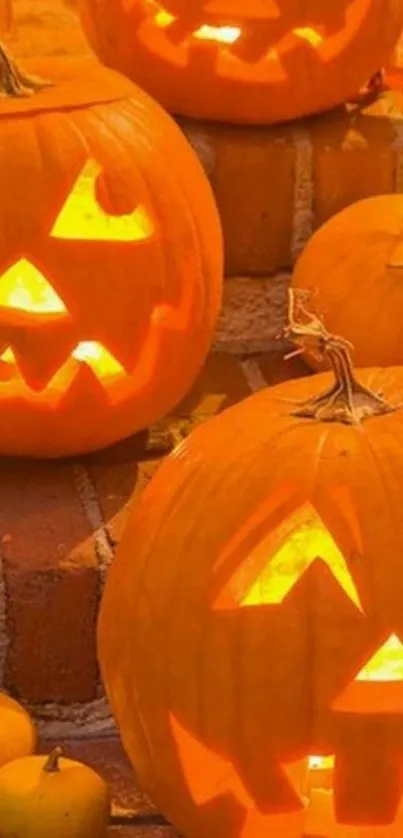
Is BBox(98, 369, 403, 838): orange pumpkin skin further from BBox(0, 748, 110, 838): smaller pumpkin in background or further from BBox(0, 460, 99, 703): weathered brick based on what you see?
BBox(0, 460, 99, 703): weathered brick

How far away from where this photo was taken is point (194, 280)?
2316 millimetres

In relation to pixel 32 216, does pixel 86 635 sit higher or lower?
lower

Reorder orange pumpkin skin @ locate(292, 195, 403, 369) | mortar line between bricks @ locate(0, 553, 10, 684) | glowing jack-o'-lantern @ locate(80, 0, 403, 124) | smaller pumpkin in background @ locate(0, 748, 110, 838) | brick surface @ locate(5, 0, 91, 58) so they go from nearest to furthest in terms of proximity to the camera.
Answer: smaller pumpkin in background @ locate(0, 748, 110, 838), mortar line between bricks @ locate(0, 553, 10, 684), orange pumpkin skin @ locate(292, 195, 403, 369), glowing jack-o'-lantern @ locate(80, 0, 403, 124), brick surface @ locate(5, 0, 91, 58)

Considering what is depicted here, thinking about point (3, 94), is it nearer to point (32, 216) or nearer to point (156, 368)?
point (32, 216)

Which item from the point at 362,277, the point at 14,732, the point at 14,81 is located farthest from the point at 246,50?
the point at 14,732

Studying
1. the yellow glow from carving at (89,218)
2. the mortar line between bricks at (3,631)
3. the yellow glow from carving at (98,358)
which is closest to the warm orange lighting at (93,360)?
the yellow glow from carving at (98,358)

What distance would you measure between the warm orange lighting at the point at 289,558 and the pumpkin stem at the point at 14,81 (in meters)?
0.69

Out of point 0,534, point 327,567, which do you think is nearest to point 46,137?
point 0,534

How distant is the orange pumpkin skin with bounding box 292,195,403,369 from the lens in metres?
2.50

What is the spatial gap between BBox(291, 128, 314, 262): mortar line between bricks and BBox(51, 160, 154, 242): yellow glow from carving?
485 mm

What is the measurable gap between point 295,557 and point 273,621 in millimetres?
61

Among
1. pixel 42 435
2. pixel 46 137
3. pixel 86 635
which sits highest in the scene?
pixel 46 137

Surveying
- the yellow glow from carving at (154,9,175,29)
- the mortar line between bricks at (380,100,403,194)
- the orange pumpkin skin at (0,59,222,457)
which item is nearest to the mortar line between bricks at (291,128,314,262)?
the mortar line between bricks at (380,100,403,194)

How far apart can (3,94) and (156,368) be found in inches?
13.9
